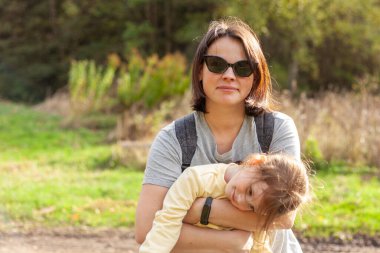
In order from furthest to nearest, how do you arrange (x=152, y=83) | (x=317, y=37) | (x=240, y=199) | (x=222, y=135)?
(x=317, y=37), (x=152, y=83), (x=222, y=135), (x=240, y=199)

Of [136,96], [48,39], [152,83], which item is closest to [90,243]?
[136,96]

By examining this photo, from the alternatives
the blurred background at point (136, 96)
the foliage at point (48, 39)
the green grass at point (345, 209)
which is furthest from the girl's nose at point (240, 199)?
the foliage at point (48, 39)

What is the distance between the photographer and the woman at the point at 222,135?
105 inches

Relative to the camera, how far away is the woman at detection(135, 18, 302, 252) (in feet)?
8.74

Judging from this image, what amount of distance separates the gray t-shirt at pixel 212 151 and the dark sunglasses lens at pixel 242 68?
22 centimetres

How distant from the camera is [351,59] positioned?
64.1ft

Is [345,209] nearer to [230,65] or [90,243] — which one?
[90,243]

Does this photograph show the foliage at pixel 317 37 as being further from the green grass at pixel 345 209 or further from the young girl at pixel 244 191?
the young girl at pixel 244 191

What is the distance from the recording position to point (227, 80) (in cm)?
280

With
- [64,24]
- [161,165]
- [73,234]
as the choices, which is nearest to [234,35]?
[161,165]

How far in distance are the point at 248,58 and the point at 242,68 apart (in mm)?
47

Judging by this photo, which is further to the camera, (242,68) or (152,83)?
(152,83)

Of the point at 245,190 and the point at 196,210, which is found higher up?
the point at 245,190

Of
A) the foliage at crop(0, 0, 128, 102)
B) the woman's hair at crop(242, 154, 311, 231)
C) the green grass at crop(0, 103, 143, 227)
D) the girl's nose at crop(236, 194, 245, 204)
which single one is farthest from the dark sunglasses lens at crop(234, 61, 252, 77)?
the foliage at crop(0, 0, 128, 102)
